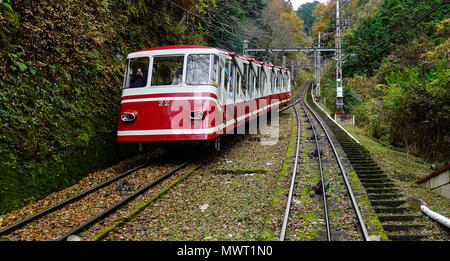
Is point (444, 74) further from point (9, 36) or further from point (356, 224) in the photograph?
point (9, 36)

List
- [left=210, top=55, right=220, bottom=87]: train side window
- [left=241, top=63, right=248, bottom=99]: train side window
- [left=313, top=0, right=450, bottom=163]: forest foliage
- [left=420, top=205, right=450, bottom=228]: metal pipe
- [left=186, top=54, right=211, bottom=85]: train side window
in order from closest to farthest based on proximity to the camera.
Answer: [left=420, top=205, right=450, bottom=228]: metal pipe < [left=186, top=54, right=211, bottom=85]: train side window < [left=210, top=55, right=220, bottom=87]: train side window < [left=241, top=63, right=248, bottom=99]: train side window < [left=313, top=0, right=450, bottom=163]: forest foliage

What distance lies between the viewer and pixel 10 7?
666 centimetres

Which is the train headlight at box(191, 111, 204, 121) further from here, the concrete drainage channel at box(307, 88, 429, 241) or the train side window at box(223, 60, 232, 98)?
the concrete drainage channel at box(307, 88, 429, 241)

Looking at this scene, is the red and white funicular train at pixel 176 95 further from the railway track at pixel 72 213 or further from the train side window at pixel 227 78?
the railway track at pixel 72 213

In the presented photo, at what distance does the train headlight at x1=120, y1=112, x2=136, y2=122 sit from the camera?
826 centimetres

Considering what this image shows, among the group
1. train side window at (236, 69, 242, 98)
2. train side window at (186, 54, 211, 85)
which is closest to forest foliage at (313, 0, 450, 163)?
train side window at (236, 69, 242, 98)

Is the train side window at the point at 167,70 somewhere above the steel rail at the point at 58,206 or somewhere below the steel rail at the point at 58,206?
above

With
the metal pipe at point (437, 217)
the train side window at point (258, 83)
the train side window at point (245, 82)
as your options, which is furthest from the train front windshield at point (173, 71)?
the metal pipe at point (437, 217)

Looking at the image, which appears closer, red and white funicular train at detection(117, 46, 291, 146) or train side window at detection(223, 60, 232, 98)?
red and white funicular train at detection(117, 46, 291, 146)

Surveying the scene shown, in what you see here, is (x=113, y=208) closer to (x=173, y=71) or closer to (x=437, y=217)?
(x=173, y=71)

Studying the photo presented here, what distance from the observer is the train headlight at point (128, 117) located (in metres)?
8.26

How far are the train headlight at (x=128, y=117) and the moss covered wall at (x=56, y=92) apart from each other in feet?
2.83
